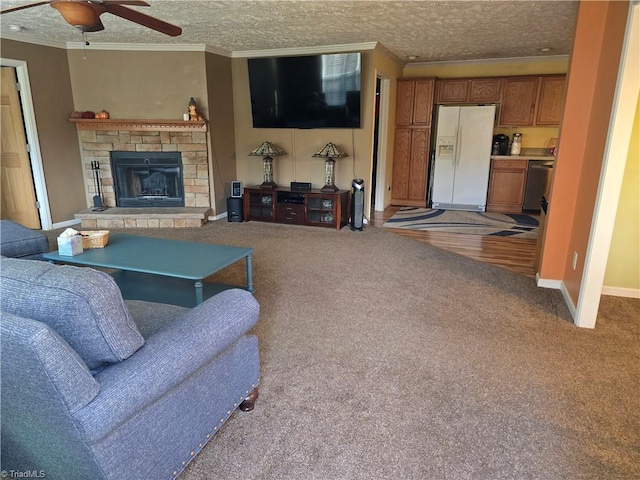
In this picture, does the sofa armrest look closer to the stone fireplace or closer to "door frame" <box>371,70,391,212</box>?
the stone fireplace

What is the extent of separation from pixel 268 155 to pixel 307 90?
1.04 meters

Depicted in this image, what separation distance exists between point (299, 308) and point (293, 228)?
2.61 metres

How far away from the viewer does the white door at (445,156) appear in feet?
21.9

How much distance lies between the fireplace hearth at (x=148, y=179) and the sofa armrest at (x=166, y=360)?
15.1 ft

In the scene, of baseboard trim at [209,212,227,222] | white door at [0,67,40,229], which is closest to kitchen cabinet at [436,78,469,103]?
baseboard trim at [209,212,227,222]

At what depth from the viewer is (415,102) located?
680cm

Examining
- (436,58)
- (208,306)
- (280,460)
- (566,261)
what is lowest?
(280,460)

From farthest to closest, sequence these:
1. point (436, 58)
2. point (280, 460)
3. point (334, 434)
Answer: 1. point (436, 58)
2. point (334, 434)
3. point (280, 460)

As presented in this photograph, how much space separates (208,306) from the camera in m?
1.72

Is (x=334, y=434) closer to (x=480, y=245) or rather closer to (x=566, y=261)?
(x=566, y=261)

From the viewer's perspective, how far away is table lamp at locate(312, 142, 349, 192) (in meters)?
5.58

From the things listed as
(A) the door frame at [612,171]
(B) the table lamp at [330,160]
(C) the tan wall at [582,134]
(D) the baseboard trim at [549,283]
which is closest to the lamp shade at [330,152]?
(B) the table lamp at [330,160]

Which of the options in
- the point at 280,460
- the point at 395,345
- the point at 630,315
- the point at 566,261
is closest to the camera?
the point at 280,460

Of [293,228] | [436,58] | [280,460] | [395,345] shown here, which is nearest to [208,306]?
[280,460]
